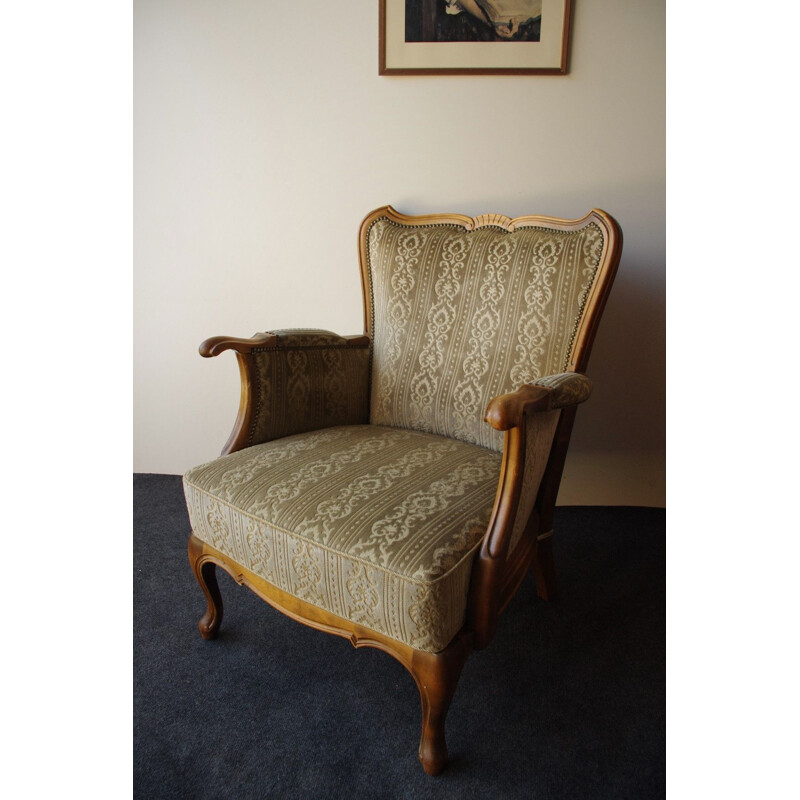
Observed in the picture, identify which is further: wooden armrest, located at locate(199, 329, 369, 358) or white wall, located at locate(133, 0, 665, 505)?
white wall, located at locate(133, 0, 665, 505)

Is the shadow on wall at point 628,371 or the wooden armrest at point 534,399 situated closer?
the wooden armrest at point 534,399

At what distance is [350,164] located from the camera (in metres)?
1.78

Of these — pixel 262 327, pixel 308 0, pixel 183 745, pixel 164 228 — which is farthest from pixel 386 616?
pixel 308 0

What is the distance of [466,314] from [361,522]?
2.28ft

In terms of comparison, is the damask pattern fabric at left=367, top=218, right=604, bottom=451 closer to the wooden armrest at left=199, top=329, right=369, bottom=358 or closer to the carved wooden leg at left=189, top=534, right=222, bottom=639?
the wooden armrest at left=199, top=329, right=369, bottom=358

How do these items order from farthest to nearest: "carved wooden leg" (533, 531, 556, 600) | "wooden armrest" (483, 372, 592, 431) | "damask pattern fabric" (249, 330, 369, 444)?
1. "carved wooden leg" (533, 531, 556, 600)
2. "damask pattern fabric" (249, 330, 369, 444)
3. "wooden armrest" (483, 372, 592, 431)

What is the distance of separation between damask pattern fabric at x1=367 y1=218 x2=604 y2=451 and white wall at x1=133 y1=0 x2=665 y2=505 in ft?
1.21

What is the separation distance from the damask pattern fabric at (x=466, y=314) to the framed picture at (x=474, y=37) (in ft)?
1.90

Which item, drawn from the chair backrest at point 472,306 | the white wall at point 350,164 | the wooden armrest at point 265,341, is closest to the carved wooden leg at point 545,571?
the chair backrest at point 472,306

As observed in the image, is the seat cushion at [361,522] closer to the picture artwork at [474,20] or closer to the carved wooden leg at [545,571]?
the carved wooden leg at [545,571]

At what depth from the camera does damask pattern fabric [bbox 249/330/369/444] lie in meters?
1.31

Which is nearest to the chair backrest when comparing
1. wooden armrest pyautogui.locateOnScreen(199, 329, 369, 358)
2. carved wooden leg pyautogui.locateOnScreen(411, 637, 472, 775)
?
wooden armrest pyautogui.locateOnScreen(199, 329, 369, 358)

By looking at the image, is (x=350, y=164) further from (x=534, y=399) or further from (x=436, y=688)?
(x=436, y=688)

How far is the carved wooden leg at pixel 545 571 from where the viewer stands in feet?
4.72
